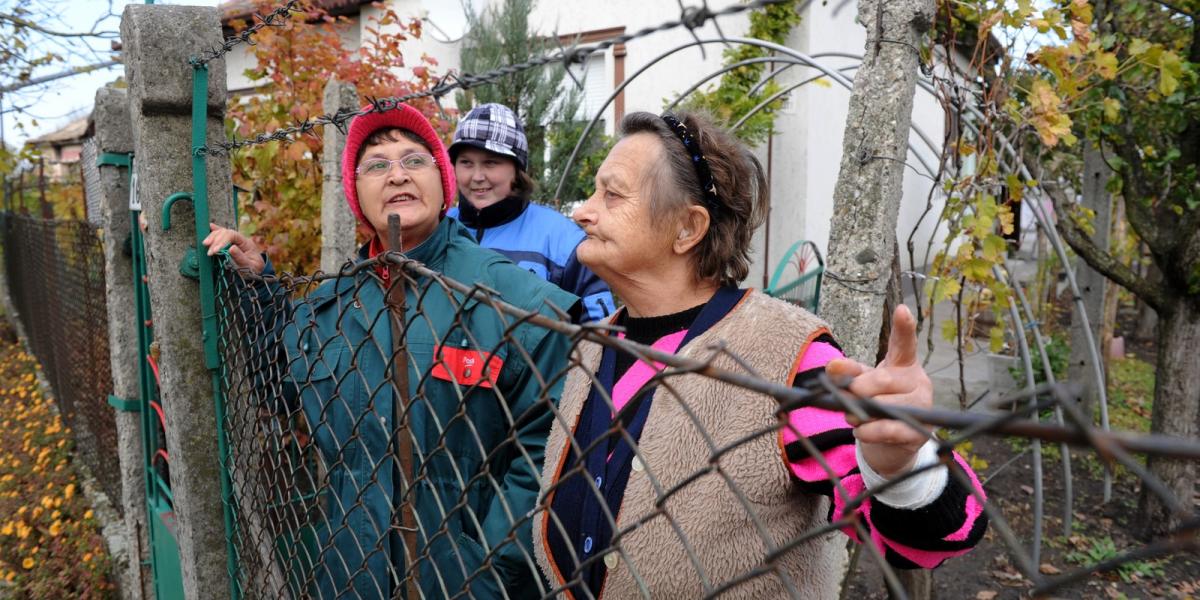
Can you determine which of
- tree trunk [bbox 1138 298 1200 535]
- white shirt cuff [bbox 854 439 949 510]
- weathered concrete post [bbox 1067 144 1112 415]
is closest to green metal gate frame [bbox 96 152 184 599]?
white shirt cuff [bbox 854 439 949 510]

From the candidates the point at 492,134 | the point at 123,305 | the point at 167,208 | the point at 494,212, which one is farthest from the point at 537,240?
the point at 123,305

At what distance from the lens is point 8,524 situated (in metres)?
4.79

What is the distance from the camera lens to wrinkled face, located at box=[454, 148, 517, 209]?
3258mm

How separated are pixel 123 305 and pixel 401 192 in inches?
63.2

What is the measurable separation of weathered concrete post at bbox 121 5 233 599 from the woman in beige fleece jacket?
3.73ft

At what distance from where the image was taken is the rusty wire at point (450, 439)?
2.15 feet

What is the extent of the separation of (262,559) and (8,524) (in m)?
4.01

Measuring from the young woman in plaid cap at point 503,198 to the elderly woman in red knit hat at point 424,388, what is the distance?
40.7 inches

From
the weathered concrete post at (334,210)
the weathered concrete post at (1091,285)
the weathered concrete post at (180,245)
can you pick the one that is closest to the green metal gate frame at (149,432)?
the weathered concrete post at (180,245)

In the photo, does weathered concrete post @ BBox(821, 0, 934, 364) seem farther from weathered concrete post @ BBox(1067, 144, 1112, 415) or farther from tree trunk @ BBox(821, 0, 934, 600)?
weathered concrete post @ BBox(1067, 144, 1112, 415)

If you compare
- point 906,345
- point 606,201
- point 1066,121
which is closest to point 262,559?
point 606,201

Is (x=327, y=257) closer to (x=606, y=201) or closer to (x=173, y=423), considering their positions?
(x=173, y=423)

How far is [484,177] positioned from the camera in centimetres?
326

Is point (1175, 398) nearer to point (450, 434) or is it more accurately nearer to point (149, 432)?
point (450, 434)
